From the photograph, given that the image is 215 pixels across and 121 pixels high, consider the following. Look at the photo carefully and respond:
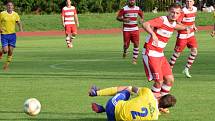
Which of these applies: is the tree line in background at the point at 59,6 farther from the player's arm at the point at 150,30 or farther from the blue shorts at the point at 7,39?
the player's arm at the point at 150,30

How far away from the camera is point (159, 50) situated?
44.4ft

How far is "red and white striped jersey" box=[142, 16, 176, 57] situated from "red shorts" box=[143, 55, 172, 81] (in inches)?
4.4

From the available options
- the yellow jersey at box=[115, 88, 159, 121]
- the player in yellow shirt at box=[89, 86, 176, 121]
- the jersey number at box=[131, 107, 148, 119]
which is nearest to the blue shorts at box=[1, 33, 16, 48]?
the player in yellow shirt at box=[89, 86, 176, 121]

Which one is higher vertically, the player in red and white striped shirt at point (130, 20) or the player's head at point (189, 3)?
the player's head at point (189, 3)

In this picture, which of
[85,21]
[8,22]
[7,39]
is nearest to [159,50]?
[8,22]

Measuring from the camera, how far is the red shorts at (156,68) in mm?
13094

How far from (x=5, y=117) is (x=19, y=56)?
1825 centimetres

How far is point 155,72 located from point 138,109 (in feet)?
7.18

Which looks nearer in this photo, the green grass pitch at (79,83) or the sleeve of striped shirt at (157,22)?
the green grass pitch at (79,83)

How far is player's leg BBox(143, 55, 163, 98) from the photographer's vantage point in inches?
514

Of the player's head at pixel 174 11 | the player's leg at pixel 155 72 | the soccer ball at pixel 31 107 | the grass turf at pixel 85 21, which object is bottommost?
the grass turf at pixel 85 21

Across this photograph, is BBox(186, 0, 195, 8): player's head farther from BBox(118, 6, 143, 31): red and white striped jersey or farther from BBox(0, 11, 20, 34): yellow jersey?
BBox(0, 11, 20, 34): yellow jersey

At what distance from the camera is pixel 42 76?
20422 mm

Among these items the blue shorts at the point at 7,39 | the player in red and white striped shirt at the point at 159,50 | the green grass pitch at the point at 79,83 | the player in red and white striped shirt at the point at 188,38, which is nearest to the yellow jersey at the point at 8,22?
the blue shorts at the point at 7,39
